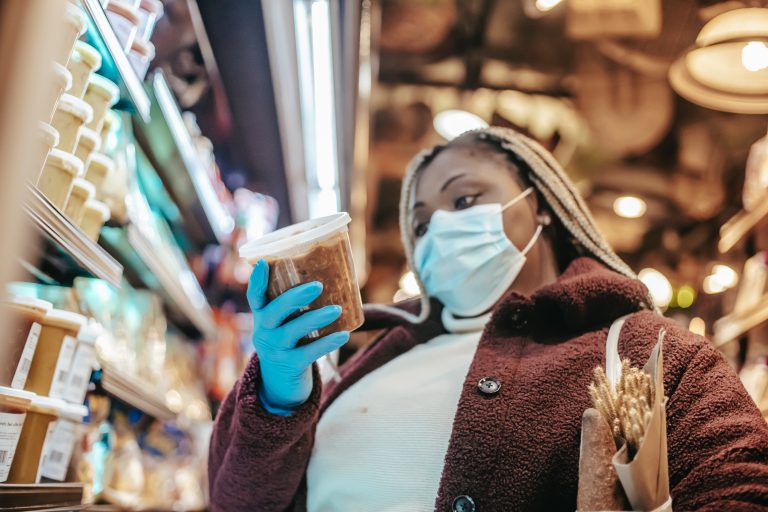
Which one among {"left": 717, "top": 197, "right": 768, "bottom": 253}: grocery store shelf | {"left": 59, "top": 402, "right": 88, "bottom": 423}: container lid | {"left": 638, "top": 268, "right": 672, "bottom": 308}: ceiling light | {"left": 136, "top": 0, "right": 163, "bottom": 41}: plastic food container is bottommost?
{"left": 59, "top": 402, "right": 88, "bottom": 423}: container lid

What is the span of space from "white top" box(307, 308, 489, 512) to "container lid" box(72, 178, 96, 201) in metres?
0.77

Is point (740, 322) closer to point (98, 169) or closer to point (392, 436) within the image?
point (392, 436)

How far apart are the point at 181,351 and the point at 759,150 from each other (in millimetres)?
3374

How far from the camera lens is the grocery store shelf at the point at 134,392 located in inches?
87.8

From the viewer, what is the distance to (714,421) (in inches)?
48.1

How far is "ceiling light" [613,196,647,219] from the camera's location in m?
6.36

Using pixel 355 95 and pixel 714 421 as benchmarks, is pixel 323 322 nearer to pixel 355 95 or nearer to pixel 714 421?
pixel 714 421

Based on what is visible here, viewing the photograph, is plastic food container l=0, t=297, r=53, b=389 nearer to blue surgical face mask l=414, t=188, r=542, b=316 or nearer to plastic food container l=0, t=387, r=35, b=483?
plastic food container l=0, t=387, r=35, b=483

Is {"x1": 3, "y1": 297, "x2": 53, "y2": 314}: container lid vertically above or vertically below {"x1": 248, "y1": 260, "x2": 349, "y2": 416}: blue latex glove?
above

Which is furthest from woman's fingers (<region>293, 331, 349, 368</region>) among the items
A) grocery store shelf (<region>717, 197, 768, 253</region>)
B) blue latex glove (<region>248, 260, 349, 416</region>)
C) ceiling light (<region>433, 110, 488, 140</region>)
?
ceiling light (<region>433, 110, 488, 140</region>)

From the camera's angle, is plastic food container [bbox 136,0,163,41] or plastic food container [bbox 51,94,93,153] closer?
plastic food container [bbox 51,94,93,153]

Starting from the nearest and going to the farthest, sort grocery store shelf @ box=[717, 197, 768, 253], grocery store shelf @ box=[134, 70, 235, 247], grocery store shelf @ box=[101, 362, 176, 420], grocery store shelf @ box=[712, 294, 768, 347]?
1. grocery store shelf @ box=[101, 362, 176, 420]
2. grocery store shelf @ box=[134, 70, 235, 247]
3. grocery store shelf @ box=[712, 294, 768, 347]
4. grocery store shelf @ box=[717, 197, 768, 253]

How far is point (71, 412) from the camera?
1562 millimetres

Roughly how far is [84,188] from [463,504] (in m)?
1.05
